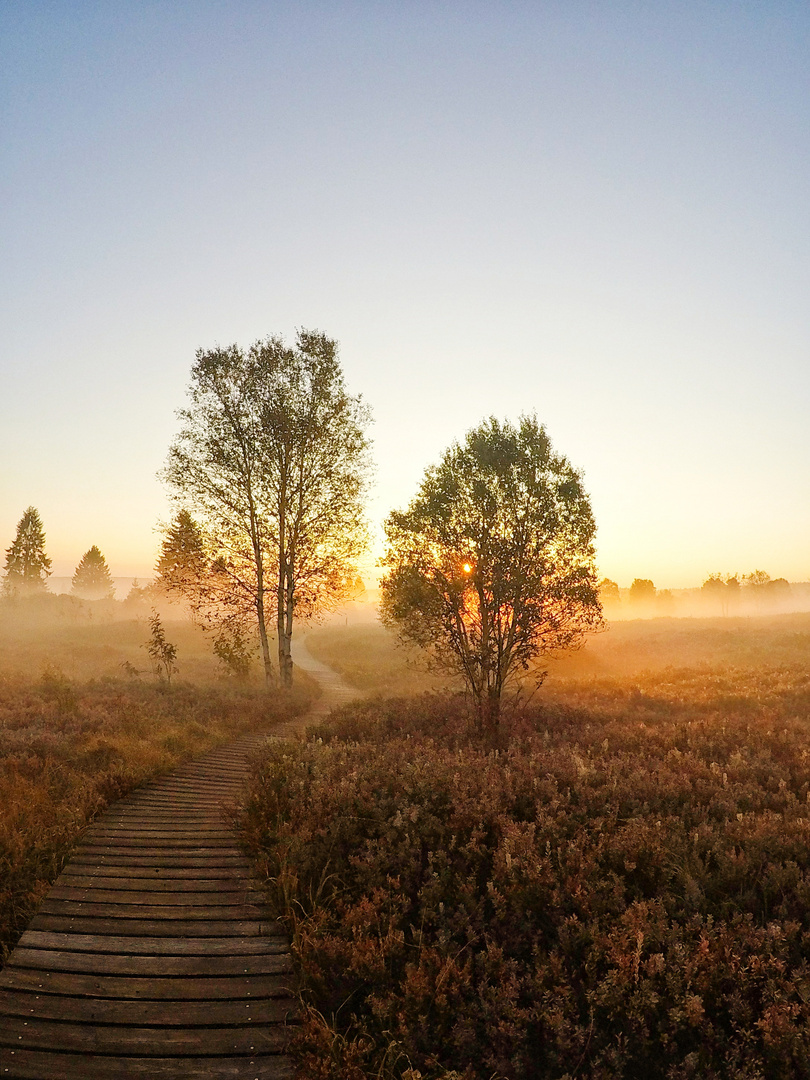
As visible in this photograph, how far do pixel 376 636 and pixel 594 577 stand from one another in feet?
139

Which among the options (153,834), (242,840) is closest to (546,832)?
(242,840)

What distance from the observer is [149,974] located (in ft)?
17.6

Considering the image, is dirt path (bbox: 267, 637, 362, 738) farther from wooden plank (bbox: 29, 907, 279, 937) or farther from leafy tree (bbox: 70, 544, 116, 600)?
leafy tree (bbox: 70, 544, 116, 600)

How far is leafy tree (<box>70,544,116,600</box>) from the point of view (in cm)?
10950

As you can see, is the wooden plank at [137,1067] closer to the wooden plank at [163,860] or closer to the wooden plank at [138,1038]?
the wooden plank at [138,1038]

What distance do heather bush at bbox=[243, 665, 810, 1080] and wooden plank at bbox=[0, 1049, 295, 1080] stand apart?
345 millimetres

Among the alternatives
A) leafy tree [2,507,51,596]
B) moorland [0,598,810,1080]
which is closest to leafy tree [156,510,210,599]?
moorland [0,598,810,1080]

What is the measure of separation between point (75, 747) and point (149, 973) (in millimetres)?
7492

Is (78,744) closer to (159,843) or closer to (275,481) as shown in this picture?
(159,843)

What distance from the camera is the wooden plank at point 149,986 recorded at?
5.11 meters

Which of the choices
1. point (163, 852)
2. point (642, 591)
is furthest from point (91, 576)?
point (642, 591)


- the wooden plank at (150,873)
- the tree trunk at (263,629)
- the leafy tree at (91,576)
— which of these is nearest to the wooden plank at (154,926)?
the wooden plank at (150,873)

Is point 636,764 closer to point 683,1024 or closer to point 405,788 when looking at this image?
point 405,788

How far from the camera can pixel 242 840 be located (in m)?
7.97
